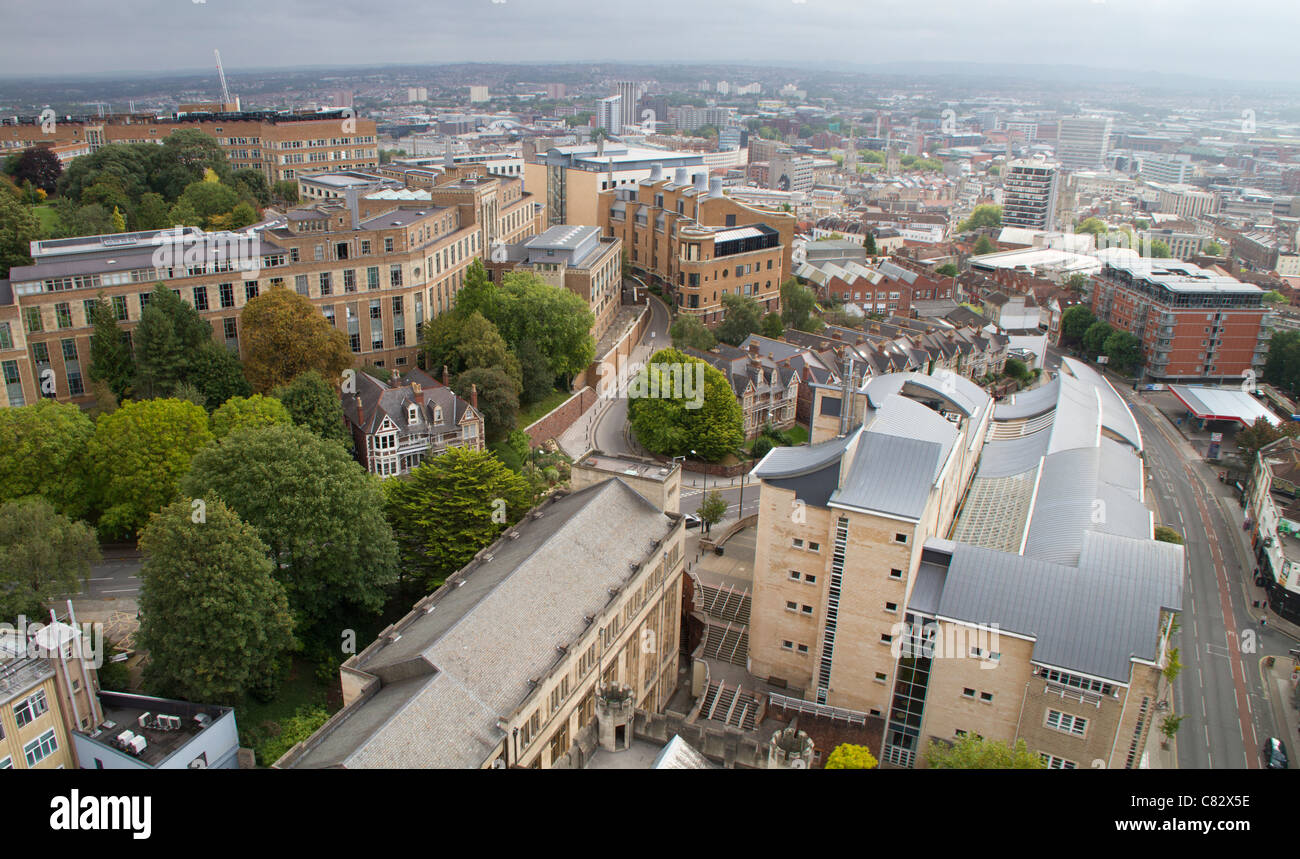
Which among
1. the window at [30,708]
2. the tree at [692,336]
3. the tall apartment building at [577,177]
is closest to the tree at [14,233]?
→ the window at [30,708]

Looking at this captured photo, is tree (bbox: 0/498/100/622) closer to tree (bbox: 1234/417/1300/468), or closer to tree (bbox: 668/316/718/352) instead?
tree (bbox: 668/316/718/352)

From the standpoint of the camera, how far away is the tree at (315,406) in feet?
172

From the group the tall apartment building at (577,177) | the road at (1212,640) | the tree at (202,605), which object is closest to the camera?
the tree at (202,605)

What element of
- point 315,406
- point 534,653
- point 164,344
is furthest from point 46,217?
point 534,653

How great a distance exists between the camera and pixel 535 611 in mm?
32719

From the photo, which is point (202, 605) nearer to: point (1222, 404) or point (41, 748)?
point (41, 748)

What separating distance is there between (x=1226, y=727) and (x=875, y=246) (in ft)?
379

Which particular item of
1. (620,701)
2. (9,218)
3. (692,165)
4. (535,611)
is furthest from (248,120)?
(620,701)

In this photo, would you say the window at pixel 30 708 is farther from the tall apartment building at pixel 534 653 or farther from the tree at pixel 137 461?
the tree at pixel 137 461

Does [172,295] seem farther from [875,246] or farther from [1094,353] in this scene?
[875,246]

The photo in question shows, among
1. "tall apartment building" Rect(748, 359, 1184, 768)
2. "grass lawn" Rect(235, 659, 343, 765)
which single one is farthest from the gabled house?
"tall apartment building" Rect(748, 359, 1184, 768)

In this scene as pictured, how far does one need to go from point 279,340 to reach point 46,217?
39.6 metres

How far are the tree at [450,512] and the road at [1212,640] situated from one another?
34.3 m

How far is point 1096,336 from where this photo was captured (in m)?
110
